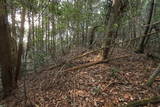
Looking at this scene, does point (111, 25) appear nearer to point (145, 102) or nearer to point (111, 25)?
point (111, 25)

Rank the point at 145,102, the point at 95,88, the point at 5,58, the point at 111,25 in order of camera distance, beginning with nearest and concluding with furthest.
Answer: the point at 145,102 → the point at 95,88 → the point at 5,58 → the point at 111,25

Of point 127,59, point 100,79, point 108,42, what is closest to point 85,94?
point 100,79

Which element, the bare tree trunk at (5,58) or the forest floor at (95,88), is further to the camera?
the bare tree trunk at (5,58)

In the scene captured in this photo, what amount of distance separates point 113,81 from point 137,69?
111cm

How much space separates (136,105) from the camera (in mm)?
3148

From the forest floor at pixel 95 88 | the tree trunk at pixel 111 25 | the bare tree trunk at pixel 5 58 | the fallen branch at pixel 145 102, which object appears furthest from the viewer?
the tree trunk at pixel 111 25

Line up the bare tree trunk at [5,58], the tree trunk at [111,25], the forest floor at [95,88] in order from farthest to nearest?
the tree trunk at [111,25] < the bare tree trunk at [5,58] < the forest floor at [95,88]

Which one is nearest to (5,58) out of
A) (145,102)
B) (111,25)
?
(111,25)

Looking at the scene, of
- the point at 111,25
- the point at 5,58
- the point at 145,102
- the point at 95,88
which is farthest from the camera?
the point at 111,25

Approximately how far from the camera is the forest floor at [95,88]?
A: 3.52 metres

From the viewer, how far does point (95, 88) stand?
3.83m

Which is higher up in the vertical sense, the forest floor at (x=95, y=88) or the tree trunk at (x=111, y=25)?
the tree trunk at (x=111, y=25)

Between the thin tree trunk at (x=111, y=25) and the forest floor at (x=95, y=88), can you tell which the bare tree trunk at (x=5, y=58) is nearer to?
the forest floor at (x=95, y=88)

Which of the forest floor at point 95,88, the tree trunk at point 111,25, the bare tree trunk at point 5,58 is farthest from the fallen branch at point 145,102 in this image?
the bare tree trunk at point 5,58
